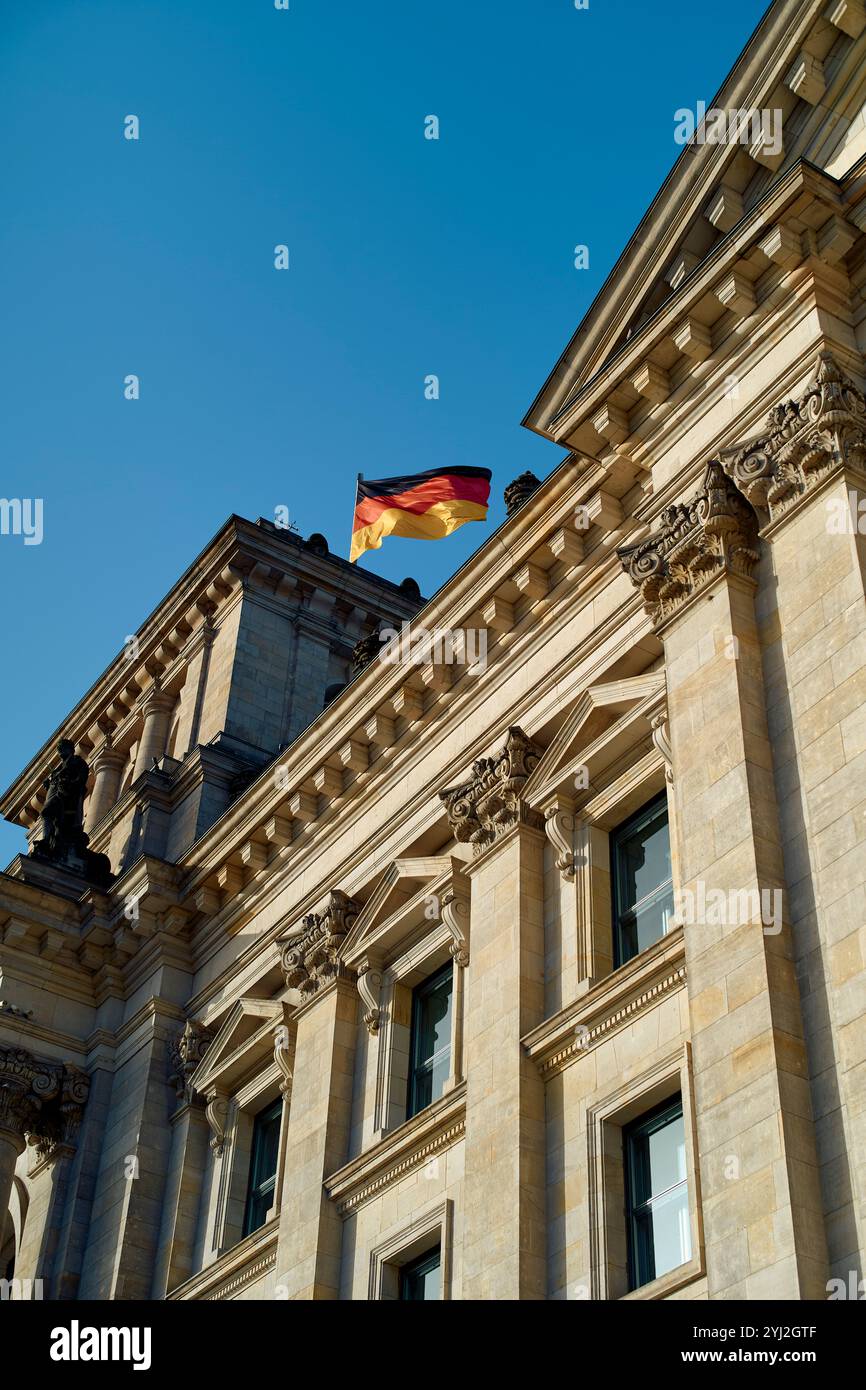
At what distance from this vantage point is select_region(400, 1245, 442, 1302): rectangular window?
2350 cm

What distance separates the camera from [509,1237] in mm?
20859

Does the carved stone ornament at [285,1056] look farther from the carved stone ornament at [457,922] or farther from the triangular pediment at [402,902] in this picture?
the carved stone ornament at [457,922]

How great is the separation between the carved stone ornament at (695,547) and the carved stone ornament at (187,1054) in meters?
12.8

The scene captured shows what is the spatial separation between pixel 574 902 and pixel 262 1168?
8.81 metres

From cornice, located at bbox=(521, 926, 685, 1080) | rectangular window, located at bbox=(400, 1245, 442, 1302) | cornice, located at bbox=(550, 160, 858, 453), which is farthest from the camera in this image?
rectangular window, located at bbox=(400, 1245, 442, 1302)

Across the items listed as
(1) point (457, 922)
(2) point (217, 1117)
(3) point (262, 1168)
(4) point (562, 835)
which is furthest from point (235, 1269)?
(4) point (562, 835)

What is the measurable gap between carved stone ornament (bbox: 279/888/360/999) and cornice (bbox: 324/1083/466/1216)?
3.61 metres

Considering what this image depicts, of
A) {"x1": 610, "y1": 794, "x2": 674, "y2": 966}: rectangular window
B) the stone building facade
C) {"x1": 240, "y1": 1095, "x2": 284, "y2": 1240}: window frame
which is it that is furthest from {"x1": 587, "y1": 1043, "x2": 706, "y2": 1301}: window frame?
{"x1": 240, "y1": 1095, "x2": 284, "y2": 1240}: window frame

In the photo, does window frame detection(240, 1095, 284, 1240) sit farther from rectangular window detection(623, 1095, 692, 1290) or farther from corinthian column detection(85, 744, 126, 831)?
corinthian column detection(85, 744, 126, 831)

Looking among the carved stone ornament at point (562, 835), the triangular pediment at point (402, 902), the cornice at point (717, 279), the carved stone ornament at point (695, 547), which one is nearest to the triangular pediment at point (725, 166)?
the cornice at point (717, 279)

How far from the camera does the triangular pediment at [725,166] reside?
941 inches

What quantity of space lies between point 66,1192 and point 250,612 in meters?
14.0

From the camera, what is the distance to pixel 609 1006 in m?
21.5
